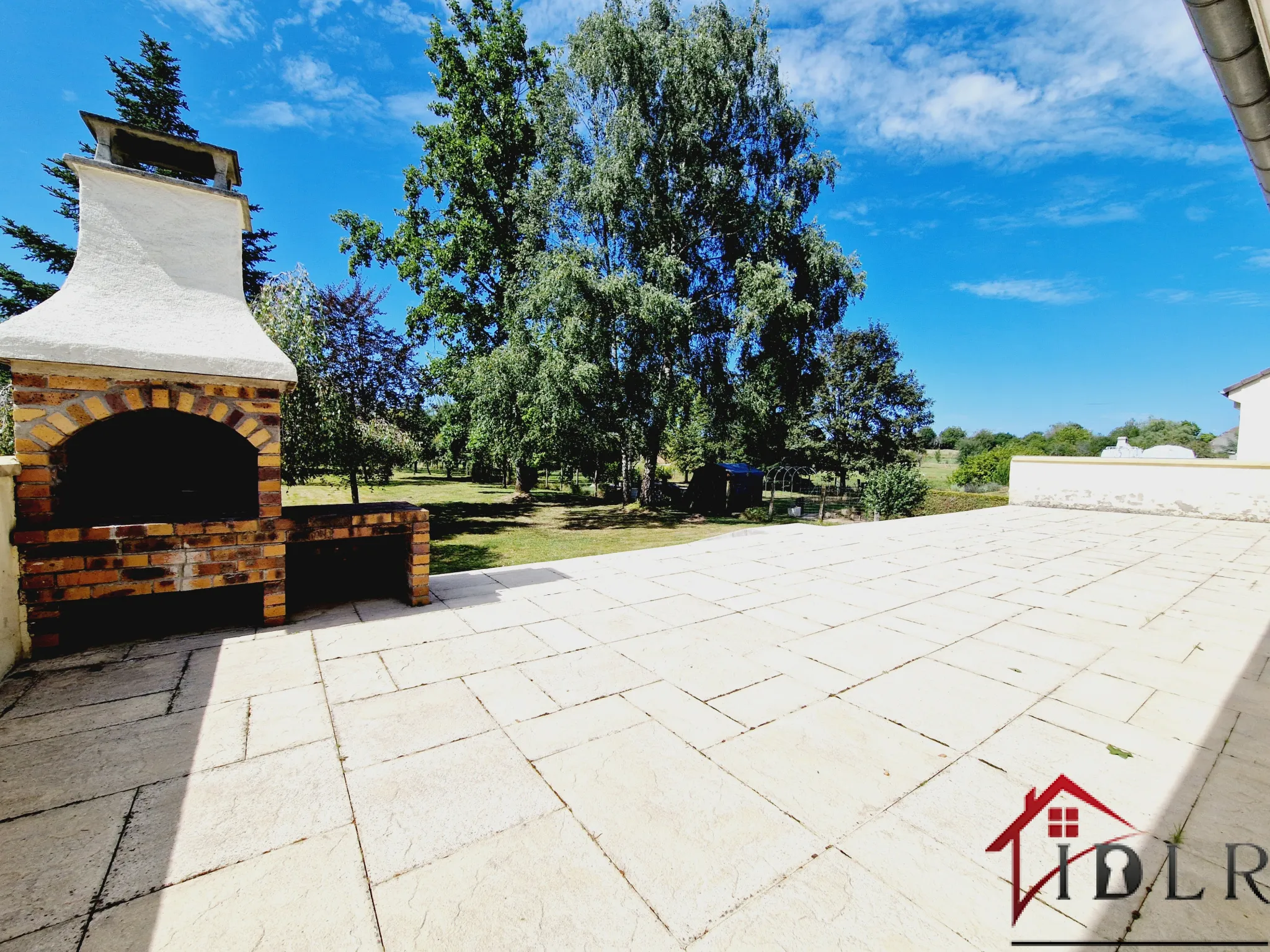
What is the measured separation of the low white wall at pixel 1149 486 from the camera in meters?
10.2

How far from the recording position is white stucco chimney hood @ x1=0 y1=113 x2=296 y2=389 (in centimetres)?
283

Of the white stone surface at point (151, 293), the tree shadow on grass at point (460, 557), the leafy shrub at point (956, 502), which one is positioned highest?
the white stone surface at point (151, 293)

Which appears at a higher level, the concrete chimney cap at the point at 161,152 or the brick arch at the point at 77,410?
the concrete chimney cap at the point at 161,152

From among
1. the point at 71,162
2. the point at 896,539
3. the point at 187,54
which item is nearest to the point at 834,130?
the point at 896,539

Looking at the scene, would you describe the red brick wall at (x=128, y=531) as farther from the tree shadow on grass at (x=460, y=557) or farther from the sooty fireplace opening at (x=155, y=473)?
the tree shadow on grass at (x=460, y=557)

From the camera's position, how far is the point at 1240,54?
1621 millimetres

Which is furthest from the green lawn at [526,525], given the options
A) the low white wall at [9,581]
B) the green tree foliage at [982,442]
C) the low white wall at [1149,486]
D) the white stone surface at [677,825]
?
the green tree foliage at [982,442]

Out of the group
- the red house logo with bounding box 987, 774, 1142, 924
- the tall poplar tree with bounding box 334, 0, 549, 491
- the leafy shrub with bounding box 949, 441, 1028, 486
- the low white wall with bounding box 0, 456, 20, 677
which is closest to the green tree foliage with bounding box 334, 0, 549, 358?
the tall poplar tree with bounding box 334, 0, 549, 491

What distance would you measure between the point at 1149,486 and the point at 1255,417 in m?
8.70

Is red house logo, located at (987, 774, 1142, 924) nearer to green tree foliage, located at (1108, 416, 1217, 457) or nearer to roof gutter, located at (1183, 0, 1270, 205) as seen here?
roof gutter, located at (1183, 0, 1270, 205)

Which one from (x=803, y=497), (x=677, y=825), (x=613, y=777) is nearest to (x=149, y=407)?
(x=613, y=777)

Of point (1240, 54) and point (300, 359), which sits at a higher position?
point (300, 359)

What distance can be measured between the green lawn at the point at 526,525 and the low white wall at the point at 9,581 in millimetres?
3950

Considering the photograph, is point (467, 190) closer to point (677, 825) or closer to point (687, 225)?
point (687, 225)
